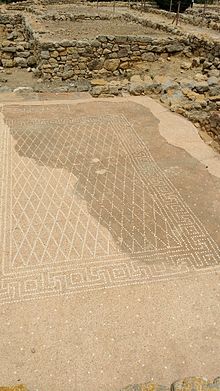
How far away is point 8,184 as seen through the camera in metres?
5.38

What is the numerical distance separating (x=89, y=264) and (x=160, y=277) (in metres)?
0.80

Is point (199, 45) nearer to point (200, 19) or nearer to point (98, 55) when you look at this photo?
point (98, 55)

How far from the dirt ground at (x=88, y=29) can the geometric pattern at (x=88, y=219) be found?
7224 millimetres

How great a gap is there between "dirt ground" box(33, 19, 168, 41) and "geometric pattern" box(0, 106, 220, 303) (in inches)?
284

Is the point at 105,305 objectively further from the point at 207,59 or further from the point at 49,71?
the point at 207,59

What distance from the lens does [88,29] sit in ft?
49.3

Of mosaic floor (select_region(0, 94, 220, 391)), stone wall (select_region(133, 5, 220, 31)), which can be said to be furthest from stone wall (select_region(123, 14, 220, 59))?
mosaic floor (select_region(0, 94, 220, 391))

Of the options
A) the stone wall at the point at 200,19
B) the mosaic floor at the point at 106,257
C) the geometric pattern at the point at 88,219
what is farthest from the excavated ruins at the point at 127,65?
the geometric pattern at the point at 88,219

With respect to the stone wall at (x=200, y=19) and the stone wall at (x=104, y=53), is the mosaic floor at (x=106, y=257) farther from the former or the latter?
the stone wall at (x=200, y=19)

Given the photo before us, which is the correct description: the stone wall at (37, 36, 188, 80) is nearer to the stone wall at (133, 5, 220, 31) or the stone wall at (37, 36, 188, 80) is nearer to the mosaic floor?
the stone wall at (133, 5, 220, 31)

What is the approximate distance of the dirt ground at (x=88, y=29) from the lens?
43.0 feet

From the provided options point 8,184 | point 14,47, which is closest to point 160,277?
point 8,184

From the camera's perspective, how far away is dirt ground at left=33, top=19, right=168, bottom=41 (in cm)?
1312

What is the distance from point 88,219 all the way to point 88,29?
12.5 m
